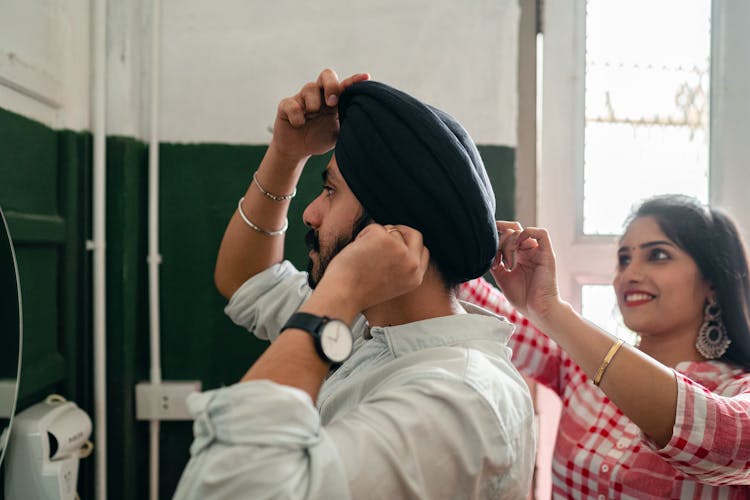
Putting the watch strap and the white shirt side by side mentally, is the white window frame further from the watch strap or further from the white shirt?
the watch strap

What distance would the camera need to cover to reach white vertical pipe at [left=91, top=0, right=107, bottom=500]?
1.46 meters

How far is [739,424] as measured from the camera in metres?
1.04

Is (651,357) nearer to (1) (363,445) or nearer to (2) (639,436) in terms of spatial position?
(2) (639,436)

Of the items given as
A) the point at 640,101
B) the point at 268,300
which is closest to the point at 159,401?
the point at 268,300

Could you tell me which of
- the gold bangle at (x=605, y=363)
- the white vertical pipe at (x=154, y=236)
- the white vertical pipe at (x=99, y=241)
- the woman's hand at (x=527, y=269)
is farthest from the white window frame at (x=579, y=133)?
the white vertical pipe at (x=99, y=241)

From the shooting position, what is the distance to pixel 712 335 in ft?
4.40

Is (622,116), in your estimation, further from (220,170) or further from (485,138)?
(220,170)

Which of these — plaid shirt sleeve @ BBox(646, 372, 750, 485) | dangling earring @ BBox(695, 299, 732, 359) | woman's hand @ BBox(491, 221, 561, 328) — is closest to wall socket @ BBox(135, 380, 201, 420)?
woman's hand @ BBox(491, 221, 561, 328)

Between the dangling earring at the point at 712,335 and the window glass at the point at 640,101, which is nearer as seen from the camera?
the dangling earring at the point at 712,335

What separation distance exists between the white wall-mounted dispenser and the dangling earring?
1386 millimetres

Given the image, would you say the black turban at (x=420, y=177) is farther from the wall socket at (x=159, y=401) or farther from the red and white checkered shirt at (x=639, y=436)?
the wall socket at (x=159, y=401)

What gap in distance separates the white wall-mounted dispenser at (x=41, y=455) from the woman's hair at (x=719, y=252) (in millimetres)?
1408

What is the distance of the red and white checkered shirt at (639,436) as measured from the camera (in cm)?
104

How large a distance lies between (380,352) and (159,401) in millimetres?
847
